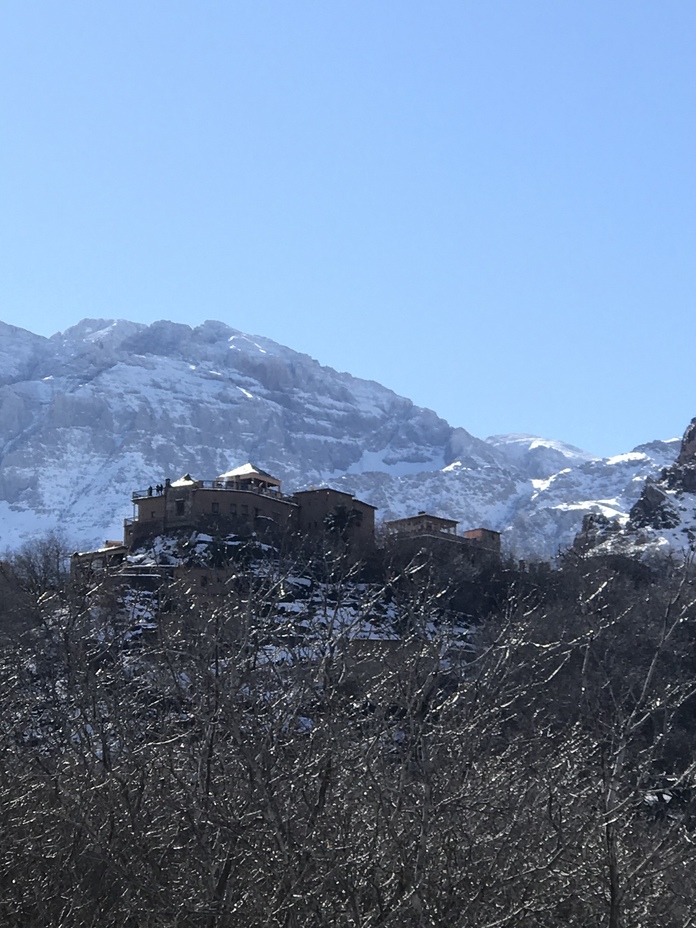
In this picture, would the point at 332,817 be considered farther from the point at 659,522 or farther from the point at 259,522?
the point at 659,522

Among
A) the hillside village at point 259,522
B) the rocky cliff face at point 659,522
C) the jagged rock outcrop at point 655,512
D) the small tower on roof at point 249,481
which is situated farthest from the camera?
the jagged rock outcrop at point 655,512

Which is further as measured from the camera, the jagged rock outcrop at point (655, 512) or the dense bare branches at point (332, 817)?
the jagged rock outcrop at point (655, 512)

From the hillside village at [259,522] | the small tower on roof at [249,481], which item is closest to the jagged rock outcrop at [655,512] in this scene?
the hillside village at [259,522]

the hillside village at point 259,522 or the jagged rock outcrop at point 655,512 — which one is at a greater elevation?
the jagged rock outcrop at point 655,512

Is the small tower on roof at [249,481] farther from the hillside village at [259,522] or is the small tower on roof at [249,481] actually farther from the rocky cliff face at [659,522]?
the rocky cliff face at [659,522]

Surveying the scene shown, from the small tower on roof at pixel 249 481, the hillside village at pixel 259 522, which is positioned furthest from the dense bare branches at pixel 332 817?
the small tower on roof at pixel 249 481

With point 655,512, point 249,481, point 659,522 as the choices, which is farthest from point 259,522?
point 655,512

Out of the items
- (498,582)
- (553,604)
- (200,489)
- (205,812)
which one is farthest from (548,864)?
(200,489)

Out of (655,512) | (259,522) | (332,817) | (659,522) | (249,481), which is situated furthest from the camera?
(655,512)

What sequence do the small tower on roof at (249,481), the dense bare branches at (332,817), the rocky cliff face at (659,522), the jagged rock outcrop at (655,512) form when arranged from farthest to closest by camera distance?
the jagged rock outcrop at (655,512) → the rocky cliff face at (659,522) → the small tower on roof at (249,481) → the dense bare branches at (332,817)

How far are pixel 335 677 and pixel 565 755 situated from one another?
4275 mm

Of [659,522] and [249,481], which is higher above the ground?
[249,481]

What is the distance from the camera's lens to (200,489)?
87.4m

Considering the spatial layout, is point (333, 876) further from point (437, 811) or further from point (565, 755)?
point (565, 755)
